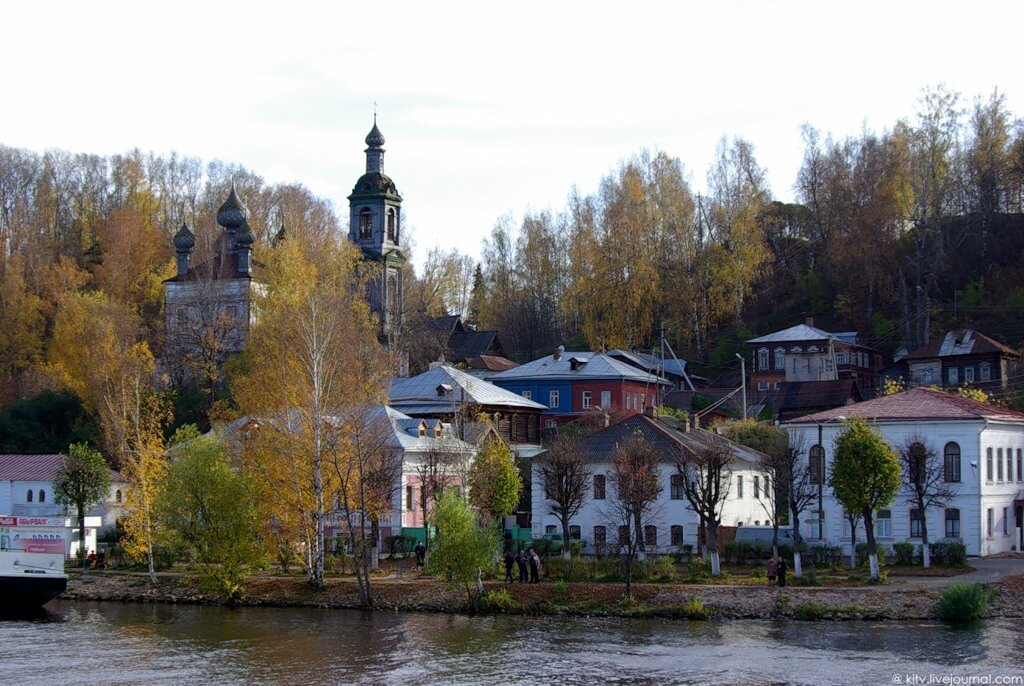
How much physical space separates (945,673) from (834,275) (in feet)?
218

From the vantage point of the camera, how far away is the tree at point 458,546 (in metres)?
43.8

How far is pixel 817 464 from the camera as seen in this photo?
54.7 meters

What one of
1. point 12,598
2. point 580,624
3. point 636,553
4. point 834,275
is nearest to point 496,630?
point 580,624

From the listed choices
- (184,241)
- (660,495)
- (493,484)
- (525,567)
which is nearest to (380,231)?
(184,241)

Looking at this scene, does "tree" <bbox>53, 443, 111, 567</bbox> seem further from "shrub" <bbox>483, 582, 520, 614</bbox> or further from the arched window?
the arched window

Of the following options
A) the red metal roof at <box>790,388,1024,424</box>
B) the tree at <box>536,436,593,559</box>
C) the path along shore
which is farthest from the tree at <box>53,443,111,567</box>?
the red metal roof at <box>790,388,1024,424</box>

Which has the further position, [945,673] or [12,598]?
[12,598]

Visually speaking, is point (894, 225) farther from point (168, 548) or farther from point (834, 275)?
point (168, 548)

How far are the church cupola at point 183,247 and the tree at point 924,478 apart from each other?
58.7 metres

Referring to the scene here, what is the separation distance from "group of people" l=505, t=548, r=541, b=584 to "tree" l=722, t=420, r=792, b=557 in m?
9.71

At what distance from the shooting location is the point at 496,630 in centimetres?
4066

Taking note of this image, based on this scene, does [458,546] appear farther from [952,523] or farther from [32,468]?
[32,468]

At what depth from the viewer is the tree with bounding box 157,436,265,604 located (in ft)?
158

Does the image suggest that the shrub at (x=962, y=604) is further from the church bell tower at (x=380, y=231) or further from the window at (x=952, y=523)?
the church bell tower at (x=380, y=231)
